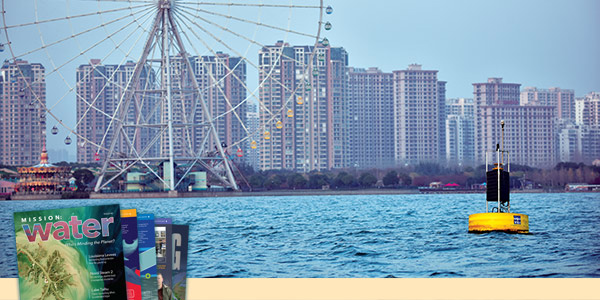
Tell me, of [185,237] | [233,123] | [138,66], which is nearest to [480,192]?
[233,123]

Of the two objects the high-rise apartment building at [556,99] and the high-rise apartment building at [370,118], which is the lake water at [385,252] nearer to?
the high-rise apartment building at [556,99]

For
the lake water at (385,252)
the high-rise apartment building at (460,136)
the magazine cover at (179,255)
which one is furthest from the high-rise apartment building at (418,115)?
the magazine cover at (179,255)

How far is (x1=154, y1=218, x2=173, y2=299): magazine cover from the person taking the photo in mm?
4754

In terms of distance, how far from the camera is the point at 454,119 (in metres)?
102

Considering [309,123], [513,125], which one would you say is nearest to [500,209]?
[513,125]

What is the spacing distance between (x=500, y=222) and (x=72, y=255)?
12.5 metres

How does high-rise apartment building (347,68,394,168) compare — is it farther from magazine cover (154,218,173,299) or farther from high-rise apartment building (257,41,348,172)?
magazine cover (154,218,173,299)

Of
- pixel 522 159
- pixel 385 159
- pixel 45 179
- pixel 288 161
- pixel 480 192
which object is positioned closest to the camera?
pixel 45 179

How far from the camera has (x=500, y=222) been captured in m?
16.2

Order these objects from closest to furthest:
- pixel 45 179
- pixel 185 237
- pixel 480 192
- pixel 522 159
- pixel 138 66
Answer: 1. pixel 185 237
2. pixel 138 66
3. pixel 45 179
4. pixel 480 192
5. pixel 522 159

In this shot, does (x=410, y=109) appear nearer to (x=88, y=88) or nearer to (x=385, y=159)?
(x=385, y=159)

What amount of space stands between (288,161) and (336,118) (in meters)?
7.53

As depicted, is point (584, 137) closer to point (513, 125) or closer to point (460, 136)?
point (513, 125)

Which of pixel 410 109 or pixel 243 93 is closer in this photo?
pixel 243 93
